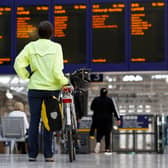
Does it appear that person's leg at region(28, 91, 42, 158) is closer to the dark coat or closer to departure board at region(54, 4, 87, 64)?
the dark coat

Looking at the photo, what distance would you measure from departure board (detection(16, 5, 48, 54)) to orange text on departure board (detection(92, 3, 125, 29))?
3.73ft

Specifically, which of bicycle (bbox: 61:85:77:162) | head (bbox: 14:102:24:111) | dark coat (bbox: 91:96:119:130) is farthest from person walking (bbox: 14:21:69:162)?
head (bbox: 14:102:24:111)

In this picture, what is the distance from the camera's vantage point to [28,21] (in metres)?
14.3

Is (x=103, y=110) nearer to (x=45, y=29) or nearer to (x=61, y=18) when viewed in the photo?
(x=61, y=18)

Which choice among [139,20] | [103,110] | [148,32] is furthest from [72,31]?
[103,110]

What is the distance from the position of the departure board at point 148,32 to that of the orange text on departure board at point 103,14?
0.39 m

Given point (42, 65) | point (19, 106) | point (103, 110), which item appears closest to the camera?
point (42, 65)

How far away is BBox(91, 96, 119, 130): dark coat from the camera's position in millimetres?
13000

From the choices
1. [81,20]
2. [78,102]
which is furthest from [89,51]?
[78,102]

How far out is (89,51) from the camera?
13883 mm

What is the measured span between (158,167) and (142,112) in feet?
30.9

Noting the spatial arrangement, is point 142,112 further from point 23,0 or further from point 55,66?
point 55,66

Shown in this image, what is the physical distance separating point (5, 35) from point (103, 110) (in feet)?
9.85

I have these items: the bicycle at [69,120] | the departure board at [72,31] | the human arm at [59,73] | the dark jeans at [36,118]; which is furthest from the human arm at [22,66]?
the departure board at [72,31]
